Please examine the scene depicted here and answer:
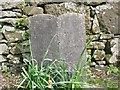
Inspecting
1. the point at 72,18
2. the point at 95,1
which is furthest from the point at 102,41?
the point at 72,18

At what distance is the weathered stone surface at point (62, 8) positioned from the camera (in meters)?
3.39

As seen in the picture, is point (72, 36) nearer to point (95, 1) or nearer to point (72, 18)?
point (72, 18)

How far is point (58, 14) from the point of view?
3.41m

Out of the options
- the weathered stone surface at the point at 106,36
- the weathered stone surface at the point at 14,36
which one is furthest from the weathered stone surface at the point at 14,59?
the weathered stone surface at the point at 106,36

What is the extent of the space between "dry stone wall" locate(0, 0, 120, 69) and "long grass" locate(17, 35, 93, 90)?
569mm

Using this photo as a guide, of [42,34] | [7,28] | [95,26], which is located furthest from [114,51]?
[7,28]

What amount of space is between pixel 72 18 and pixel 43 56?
459 millimetres

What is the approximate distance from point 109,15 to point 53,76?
3.43 ft

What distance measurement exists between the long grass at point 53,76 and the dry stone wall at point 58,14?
57 centimetres

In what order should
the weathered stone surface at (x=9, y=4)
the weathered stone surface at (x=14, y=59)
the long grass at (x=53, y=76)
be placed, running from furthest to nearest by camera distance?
the weathered stone surface at (x=14, y=59) < the weathered stone surface at (x=9, y=4) < the long grass at (x=53, y=76)

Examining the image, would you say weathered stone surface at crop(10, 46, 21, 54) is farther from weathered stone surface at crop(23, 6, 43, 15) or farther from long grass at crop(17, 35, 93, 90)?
long grass at crop(17, 35, 93, 90)

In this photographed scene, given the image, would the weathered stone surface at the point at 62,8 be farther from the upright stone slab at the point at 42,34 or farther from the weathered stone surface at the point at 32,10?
the upright stone slab at the point at 42,34

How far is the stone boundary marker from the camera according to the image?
9.70 ft

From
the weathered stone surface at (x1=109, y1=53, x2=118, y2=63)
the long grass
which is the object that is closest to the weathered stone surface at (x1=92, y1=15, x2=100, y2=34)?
the weathered stone surface at (x1=109, y1=53, x2=118, y2=63)
